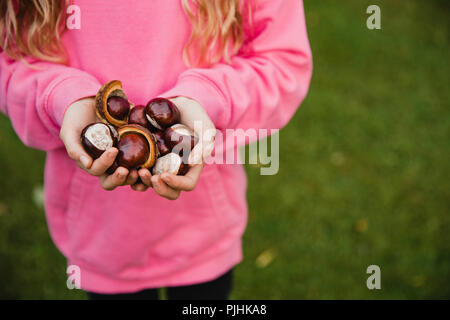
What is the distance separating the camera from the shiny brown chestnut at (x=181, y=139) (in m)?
1.25

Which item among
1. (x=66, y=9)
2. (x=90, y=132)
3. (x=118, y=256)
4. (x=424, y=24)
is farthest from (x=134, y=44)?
(x=424, y=24)

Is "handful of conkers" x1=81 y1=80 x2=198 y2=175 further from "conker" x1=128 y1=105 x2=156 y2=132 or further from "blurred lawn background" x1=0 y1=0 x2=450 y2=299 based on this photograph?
"blurred lawn background" x1=0 y1=0 x2=450 y2=299

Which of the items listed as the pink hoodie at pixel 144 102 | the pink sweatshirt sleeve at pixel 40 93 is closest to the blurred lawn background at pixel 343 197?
the pink hoodie at pixel 144 102

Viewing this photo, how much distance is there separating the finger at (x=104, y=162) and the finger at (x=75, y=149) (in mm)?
21

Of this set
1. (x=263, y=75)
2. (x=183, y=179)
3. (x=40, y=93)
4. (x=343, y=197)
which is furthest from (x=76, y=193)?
(x=343, y=197)

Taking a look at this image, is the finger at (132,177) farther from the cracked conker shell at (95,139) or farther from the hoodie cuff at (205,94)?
the hoodie cuff at (205,94)

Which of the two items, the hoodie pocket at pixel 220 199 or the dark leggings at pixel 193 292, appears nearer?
the hoodie pocket at pixel 220 199

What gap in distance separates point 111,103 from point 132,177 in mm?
261

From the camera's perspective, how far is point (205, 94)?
1.33 meters

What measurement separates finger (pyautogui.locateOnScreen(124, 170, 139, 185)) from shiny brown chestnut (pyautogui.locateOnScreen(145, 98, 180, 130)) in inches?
6.6

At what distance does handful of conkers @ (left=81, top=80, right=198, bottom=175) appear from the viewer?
1.26 metres

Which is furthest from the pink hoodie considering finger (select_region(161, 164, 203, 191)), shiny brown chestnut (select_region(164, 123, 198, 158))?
finger (select_region(161, 164, 203, 191))

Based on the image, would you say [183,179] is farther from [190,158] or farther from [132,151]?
[132,151]

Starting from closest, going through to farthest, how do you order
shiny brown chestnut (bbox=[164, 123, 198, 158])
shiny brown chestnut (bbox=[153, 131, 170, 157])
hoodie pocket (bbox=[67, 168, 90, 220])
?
shiny brown chestnut (bbox=[164, 123, 198, 158]) < shiny brown chestnut (bbox=[153, 131, 170, 157]) < hoodie pocket (bbox=[67, 168, 90, 220])
